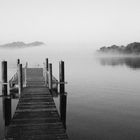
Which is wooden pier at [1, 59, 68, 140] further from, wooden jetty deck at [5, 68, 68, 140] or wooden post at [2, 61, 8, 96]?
wooden post at [2, 61, 8, 96]

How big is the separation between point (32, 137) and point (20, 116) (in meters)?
2.62

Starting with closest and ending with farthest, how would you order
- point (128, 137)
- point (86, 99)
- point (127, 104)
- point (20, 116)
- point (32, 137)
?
point (32, 137) → point (20, 116) → point (128, 137) → point (127, 104) → point (86, 99)

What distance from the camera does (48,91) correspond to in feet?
55.4

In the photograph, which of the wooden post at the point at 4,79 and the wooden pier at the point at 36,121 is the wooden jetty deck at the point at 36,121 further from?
the wooden post at the point at 4,79

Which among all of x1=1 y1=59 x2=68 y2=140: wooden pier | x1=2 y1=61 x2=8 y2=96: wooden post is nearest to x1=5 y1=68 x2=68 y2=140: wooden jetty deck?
x1=1 y1=59 x2=68 y2=140: wooden pier

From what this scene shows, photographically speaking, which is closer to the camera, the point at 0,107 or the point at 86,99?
the point at 0,107

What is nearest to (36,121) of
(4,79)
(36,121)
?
(36,121)

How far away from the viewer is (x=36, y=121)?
1107 cm

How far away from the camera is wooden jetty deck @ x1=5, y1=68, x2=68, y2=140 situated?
9500 mm

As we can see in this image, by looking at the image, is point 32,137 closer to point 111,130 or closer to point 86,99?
point 111,130

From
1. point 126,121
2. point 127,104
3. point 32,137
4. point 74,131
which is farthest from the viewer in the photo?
point 127,104

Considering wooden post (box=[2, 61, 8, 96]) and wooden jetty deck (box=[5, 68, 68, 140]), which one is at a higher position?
wooden post (box=[2, 61, 8, 96])

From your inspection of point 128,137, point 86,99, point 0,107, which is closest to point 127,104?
point 86,99

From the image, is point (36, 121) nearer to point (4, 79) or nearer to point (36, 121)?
point (36, 121)
